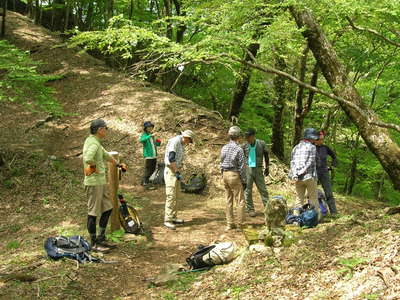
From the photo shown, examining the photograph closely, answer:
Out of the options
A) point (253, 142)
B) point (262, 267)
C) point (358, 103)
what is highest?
point (358, 103)

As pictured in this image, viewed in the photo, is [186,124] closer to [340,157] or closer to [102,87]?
[102,87]

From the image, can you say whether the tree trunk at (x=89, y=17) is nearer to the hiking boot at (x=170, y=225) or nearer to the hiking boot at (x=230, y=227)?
the hiking boot at (x=170, y=225)

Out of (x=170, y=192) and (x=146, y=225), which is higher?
(x=170, y=192)

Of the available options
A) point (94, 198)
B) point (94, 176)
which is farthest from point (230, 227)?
point (94, 176)

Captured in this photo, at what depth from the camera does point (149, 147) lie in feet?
33.8

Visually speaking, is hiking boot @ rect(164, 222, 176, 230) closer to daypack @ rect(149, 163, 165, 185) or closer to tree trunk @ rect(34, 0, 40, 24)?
daypack @ rect(149, 163, 165, 185)

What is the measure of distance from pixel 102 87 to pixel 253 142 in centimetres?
1027

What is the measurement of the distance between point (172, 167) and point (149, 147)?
2693 mm

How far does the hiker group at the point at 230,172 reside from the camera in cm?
636

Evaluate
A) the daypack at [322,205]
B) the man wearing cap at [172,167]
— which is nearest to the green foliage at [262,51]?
the man wearing cap at [172,167]

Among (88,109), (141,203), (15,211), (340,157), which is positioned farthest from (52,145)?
(340,157)

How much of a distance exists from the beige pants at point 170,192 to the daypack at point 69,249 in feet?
6.73

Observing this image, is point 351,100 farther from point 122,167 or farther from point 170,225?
point 122,167

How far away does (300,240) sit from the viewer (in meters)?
5.53
